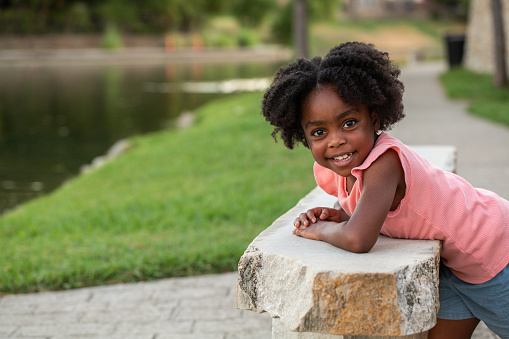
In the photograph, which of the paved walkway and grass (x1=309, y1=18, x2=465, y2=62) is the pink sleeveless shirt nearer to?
the paved walkway

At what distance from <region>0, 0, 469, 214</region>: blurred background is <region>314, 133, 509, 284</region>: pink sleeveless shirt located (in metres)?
6.96

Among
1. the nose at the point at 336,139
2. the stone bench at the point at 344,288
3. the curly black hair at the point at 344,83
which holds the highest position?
the curly black hair at the point at 344,83

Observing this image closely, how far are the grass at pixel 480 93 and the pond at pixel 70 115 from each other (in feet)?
22.9

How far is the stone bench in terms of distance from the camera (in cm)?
206

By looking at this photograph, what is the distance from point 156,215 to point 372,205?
13.0ft

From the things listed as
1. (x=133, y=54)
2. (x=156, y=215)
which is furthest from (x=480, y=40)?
(x=133, y=54)

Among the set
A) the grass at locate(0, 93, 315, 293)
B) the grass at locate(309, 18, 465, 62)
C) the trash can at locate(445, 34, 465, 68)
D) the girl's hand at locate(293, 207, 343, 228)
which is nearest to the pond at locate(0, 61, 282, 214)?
the grass at locate(0, 93, 315, 293)

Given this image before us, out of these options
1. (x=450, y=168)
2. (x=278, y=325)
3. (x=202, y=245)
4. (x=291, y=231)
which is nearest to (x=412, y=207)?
(x=291, y=231)

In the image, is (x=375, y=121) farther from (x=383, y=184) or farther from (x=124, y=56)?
(x=124, y=56)

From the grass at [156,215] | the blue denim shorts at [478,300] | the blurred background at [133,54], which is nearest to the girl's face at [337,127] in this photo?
the blue denim shorts at [478,300]

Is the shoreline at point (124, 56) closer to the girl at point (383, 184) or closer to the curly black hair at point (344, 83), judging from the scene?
the curly black hair at point (344, 83)

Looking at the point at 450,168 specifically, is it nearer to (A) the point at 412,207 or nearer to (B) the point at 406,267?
(A) the point at 412,207

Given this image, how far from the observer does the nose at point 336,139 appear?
240 cm

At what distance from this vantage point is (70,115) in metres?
16.9
